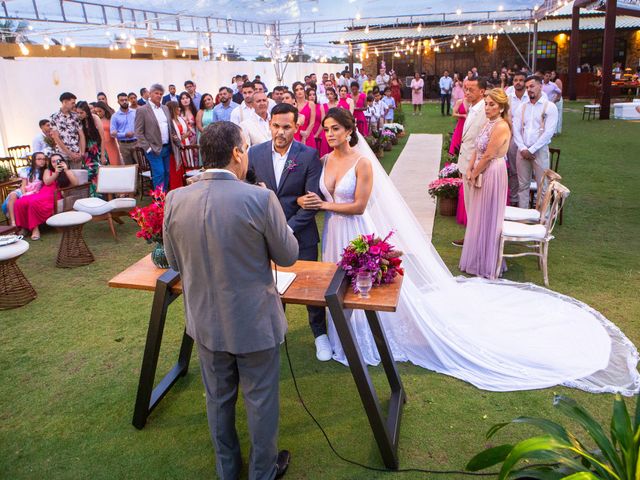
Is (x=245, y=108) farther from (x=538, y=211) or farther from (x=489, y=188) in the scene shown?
(x=538, y=211)

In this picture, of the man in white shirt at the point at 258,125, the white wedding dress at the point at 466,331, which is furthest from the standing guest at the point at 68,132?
the white wedding dress at the point at 466,331

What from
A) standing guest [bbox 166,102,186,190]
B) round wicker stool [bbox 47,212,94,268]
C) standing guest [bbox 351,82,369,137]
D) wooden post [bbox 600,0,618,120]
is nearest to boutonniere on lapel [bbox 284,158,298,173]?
round wicker stool [bbox 47,212,94,268]

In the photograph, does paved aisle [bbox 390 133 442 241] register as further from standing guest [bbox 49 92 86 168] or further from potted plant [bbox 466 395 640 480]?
standing guest [bbox 49 92 86 168]

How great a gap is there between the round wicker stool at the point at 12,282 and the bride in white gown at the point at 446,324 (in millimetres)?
3259

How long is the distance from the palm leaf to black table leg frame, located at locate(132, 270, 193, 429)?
5.94ft

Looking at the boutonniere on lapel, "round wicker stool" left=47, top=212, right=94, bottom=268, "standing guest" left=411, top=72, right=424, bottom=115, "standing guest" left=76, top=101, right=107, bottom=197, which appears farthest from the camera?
"standing guest" left=411, top=72, right=424, bottom=115

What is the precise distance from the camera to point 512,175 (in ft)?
25.5

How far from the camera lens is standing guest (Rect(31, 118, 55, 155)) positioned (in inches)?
327

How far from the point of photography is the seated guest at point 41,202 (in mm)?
7504

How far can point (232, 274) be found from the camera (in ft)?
7.52

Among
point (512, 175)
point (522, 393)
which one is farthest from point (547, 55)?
point (522, 393)

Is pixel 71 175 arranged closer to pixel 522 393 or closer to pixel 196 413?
pixel 196 413

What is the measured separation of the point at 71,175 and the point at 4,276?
290cm

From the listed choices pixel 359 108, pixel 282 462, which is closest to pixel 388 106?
pixel 359 108
